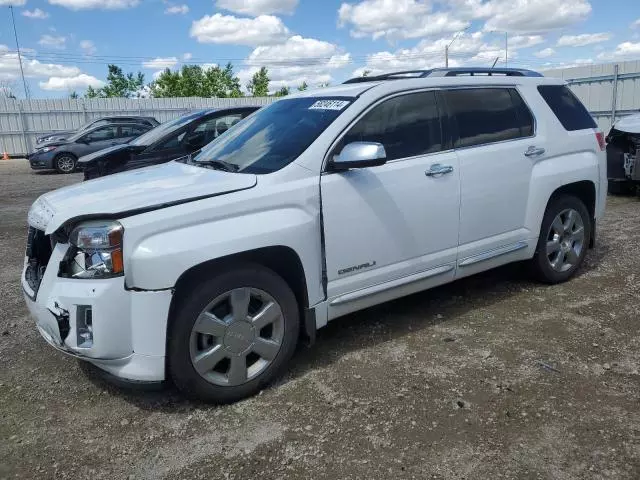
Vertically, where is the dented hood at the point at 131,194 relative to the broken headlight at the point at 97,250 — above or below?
above

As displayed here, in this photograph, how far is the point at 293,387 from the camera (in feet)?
11.3

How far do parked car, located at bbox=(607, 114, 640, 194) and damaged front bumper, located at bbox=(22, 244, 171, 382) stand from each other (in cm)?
791

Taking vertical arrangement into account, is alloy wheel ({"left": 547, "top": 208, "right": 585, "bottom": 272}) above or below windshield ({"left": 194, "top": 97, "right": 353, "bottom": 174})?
below

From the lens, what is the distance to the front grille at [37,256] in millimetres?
3332

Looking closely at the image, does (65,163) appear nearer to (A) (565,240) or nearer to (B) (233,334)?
(A) (565,240)

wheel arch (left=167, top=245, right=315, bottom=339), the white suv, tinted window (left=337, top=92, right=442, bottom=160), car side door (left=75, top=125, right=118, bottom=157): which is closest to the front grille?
the white suv

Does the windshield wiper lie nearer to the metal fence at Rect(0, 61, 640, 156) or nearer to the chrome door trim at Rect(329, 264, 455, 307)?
the chrome door trim at Rect(329, 264, 455, 307)

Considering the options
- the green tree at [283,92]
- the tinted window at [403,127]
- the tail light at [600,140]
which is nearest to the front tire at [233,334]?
the tinted window at [403,127]

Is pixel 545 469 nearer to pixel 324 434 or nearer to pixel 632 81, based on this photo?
pixel 324 434

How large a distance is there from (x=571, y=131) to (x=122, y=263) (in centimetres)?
392

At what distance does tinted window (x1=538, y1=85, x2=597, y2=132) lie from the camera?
4.84 metres

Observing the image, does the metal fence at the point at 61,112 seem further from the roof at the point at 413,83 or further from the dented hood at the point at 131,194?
the dented hood at the point at 131,194

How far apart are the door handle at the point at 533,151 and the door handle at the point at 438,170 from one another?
2.92ft

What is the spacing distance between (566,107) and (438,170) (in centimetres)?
178
